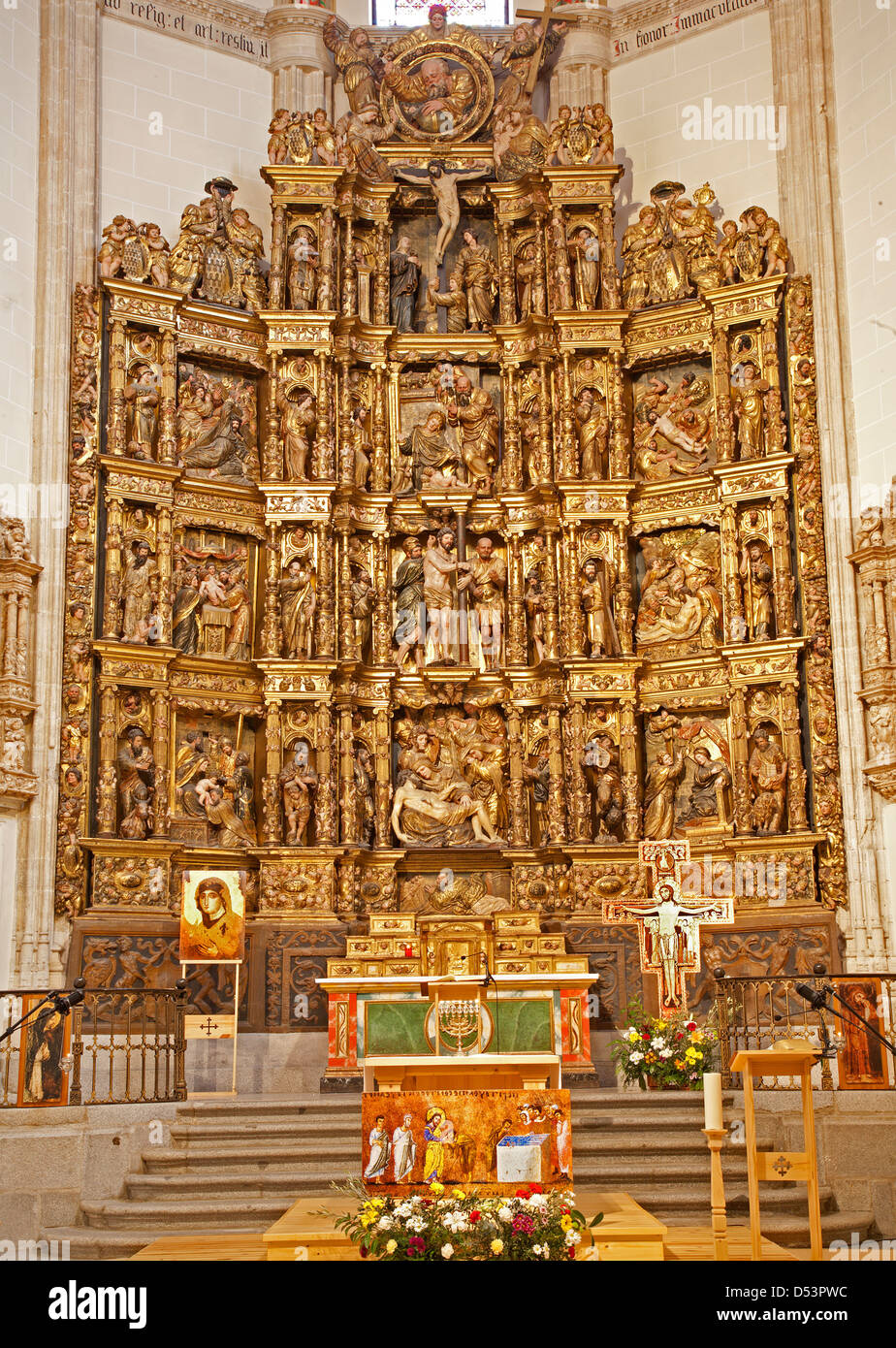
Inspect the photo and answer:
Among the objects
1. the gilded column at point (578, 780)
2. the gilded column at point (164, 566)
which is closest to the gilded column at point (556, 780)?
the gilded column at point (578, 780)

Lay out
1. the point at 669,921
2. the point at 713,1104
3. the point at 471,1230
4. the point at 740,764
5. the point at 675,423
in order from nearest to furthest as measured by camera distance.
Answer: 1. the point at 471,1230
2. the point at 713,1104
3. the point at 669,921
4. the point at 740,764
5. the point at 675,423

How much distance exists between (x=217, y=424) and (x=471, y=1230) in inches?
504

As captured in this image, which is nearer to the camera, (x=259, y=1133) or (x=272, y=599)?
(x=259, y=1133)

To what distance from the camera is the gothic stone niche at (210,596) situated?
733 inches

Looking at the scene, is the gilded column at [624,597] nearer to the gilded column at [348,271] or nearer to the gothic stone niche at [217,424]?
the gilded column at [348,271]

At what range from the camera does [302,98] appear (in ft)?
68.4

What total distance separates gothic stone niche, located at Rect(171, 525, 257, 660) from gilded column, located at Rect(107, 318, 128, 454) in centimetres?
128

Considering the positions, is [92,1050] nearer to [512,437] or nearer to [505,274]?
[512,437]

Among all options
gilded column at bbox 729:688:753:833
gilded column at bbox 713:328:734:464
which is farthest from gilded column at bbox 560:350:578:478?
gilded column at bbox 729:688:753:833

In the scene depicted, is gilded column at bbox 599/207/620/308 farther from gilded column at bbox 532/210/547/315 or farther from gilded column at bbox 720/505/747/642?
gilded column at bbox 720/505/747/642

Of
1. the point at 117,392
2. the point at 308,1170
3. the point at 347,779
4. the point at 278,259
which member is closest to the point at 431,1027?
the point at 308,1170

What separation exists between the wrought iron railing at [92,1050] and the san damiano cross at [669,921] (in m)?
4.58

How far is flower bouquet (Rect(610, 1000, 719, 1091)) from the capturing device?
14.5 meters

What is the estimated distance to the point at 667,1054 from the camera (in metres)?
14.5
